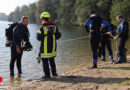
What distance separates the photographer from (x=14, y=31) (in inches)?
241

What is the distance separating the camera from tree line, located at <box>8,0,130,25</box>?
111ft

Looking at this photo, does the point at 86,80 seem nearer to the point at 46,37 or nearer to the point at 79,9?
the point at 46,37

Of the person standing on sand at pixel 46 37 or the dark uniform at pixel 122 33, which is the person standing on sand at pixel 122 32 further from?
the person standing on sand at pixel 46 37

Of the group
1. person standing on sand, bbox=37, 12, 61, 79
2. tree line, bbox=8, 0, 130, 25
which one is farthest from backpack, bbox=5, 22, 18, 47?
tree line, bbox=8, 0, 130, 25

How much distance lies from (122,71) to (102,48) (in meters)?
2.53

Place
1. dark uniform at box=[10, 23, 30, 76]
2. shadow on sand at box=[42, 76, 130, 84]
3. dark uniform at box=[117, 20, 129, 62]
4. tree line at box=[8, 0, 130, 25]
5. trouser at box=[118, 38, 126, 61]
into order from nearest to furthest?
shadow on sand at box=[42, 76, 130, 84] < dark uniform at box=[10, 23, 30, 76] < dark uniform at box=[117, 20, 129, 62] < trouser at box=[118, 38, 126, 61] < tree line at box=[8, 0, 130, 25]

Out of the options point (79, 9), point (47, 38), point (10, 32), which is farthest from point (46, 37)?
point (79, 9)

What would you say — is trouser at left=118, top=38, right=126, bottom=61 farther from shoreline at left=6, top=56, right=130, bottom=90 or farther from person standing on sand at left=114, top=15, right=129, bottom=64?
shoreline at left=6, top=56, right=130, bottom=90

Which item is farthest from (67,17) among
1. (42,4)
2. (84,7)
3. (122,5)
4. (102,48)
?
(102,48)

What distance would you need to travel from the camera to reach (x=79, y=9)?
51688 millimetres

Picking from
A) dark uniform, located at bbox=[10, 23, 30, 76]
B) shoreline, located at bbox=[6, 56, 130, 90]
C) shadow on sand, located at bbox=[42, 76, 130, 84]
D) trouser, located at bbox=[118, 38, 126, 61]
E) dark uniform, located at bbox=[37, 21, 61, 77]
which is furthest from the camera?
trouser, located at bbox=[118, 38, 126, 61]

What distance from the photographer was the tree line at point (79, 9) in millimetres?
33906

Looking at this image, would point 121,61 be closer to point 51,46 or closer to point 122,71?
point 122,71

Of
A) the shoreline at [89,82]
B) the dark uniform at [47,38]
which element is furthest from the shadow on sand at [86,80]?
the dark uniform at [47,38]
